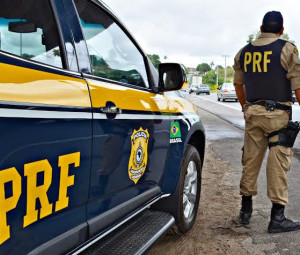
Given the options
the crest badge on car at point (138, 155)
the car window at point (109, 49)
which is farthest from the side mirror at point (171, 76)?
the crest badge on car at point (138, 155)

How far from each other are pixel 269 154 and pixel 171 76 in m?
1.32

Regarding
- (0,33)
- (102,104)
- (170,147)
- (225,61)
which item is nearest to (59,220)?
(102,104)

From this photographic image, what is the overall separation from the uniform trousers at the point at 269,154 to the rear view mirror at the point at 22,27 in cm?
229

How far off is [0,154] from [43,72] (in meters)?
0.44

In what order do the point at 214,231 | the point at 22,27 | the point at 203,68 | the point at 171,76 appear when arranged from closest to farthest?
the point at 22,27, the point at 171,76, the point at 214,231, the point at 203,68

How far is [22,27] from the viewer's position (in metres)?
1.83

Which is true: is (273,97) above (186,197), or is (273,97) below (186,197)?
above

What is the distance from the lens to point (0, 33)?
1739mm

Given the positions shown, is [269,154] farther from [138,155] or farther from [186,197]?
[138,155]

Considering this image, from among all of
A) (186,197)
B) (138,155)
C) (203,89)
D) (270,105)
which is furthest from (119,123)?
(203,89)

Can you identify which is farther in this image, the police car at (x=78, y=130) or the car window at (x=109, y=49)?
the car window at (x=109, y=49)

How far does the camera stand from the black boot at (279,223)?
3.47 metres

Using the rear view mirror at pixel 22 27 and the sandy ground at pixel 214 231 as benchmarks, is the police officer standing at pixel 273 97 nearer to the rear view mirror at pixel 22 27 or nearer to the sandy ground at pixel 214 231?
the sandy ground at pixel 214 231

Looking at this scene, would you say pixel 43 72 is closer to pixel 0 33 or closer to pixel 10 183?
pixel 0 33
